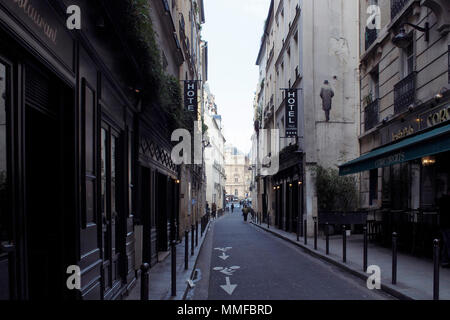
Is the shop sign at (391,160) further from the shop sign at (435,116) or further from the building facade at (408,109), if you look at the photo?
the shop sign at (435,116)

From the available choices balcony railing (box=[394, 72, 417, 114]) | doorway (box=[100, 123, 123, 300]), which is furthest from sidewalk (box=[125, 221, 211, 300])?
balcony railing (box=[394, 72, 417, 114])

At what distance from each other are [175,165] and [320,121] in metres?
7.72

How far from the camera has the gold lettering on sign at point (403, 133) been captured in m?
13.4

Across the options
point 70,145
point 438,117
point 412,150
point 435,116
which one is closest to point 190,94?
point 435,116

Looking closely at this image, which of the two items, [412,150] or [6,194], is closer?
[6,194]

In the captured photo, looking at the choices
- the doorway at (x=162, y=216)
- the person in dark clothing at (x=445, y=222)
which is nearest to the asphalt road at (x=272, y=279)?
the doorway at (x=162, y=216)

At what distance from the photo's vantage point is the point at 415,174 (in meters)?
13.8

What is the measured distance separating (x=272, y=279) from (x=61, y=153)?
5769 mm

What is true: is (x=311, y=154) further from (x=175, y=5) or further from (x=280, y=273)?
(x=280, y=273)

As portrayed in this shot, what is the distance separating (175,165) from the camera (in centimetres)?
1738

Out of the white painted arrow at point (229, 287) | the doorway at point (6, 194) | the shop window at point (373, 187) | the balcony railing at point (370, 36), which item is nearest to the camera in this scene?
the doorway at point (6, 194)

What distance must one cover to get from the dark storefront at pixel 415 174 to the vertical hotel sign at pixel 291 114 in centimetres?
606

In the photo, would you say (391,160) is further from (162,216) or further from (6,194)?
(6,194)

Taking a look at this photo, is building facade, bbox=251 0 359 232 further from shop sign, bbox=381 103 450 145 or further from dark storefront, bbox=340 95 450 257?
shop sign, bbox=381 103 450 145
